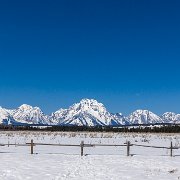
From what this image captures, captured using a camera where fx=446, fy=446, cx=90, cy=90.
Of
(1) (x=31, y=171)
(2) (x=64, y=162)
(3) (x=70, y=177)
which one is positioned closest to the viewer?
(3) (x=70, y=177)

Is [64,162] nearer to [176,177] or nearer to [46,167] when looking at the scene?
[46,167]

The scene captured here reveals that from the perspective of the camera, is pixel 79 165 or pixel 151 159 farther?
pixel 151 159

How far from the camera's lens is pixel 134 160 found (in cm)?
3547

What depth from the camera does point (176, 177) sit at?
2728cm

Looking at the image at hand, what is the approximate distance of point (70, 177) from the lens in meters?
26.4

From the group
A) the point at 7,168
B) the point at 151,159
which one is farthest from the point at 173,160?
the point at 7,168

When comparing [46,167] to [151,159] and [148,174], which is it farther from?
[151,159]

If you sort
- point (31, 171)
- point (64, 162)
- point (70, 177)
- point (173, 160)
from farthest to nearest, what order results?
point (173, 160) < point (64, 162) < point (31, 171) < point (70, 177)

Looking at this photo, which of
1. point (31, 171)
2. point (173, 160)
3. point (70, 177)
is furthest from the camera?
point (173, 160)

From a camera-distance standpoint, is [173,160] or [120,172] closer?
[120,172]

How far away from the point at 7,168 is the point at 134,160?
36.1ft

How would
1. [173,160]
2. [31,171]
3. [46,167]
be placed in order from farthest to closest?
[173,160] → [46,167] → [31,171]

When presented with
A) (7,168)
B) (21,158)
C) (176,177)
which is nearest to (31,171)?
(7,168)

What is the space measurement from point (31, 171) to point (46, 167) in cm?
217
